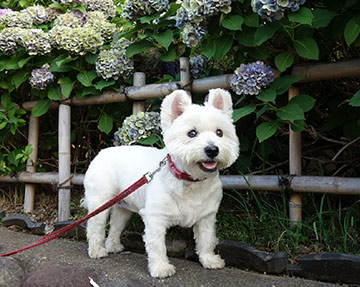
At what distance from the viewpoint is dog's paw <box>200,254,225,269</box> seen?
8.02ft

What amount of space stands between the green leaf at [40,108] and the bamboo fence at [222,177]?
0.40ft

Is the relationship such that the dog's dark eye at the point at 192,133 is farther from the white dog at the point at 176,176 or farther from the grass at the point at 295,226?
the grass at the point at 295,226

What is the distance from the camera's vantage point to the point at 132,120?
3301 mm

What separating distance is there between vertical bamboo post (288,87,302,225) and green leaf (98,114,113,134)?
1.81 m

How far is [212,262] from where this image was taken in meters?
2.45

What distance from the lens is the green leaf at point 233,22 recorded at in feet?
7.77

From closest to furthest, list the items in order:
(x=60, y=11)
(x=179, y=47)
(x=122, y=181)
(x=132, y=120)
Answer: (x=122, y=181) → (x=132, y=120) → (x=179, y=47) → (x=60, y=11)

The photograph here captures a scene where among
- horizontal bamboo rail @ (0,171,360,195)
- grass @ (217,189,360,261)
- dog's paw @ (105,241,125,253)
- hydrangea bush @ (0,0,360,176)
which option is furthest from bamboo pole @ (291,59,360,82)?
dog's paw @ (105,241,125,253)

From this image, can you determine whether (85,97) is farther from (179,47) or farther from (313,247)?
(313,247)

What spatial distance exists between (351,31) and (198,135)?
104cm

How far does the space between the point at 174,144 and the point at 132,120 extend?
1.28 meters

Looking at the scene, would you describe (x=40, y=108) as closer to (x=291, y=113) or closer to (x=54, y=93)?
(x=54, y=93)

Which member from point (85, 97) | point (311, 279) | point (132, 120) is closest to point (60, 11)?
point (85, 97)

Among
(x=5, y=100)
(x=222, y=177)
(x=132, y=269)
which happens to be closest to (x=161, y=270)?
(x=132, y=269)
